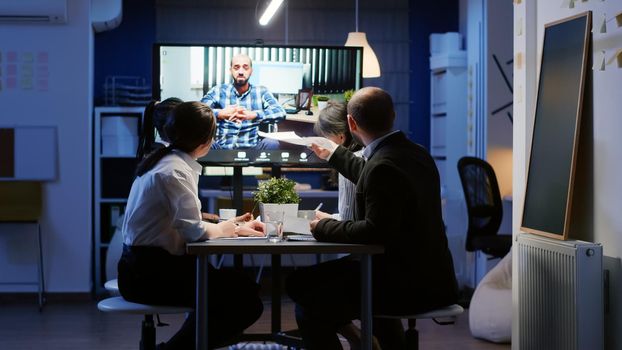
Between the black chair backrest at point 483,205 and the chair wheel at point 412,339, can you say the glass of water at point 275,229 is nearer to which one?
the chair wheel at point 412,339

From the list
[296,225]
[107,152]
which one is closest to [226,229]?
[296,225]

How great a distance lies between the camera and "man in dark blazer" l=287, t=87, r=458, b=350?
324 cm

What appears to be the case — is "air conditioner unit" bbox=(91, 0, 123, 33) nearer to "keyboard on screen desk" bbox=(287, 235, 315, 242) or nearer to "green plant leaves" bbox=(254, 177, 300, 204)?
"green plant leaves" bbox=(254, 177, 300, 204)

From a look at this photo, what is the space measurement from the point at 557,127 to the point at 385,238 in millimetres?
1072

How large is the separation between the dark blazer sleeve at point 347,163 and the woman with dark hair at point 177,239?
0.57 metres

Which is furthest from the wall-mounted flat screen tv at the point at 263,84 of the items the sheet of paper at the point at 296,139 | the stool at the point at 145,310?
the stool at the point at 145,310

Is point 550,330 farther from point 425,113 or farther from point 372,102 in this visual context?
point 425,113

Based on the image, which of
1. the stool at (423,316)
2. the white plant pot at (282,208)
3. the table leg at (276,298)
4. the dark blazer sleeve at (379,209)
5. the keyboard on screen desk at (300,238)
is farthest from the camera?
the table leg at (276,298)

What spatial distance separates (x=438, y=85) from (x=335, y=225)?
5522mm

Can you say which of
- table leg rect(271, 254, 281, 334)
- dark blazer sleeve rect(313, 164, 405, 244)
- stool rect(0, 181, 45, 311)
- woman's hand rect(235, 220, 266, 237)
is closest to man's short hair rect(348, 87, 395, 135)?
dark blazer sleeve rect(313, 164, 405, 244)

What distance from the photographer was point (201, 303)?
10.8 ft

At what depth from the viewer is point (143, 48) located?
28.7ft

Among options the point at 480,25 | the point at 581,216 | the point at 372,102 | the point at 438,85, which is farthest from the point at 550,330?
the point at 438,85

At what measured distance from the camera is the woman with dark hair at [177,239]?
11.2ft
